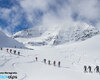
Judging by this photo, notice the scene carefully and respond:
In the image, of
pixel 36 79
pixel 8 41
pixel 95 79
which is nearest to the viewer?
pixel 36 79

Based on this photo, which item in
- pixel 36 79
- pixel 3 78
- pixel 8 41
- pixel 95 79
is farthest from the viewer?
pixel 8 41

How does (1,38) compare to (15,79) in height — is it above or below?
above

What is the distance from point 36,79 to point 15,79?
3025mm

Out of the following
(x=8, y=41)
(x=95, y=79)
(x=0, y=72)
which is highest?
(x=8, y=41)

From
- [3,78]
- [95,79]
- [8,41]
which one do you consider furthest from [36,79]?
[8,41]

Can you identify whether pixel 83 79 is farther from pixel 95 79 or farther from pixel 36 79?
pixel 36 79

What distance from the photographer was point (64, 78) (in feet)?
71.7

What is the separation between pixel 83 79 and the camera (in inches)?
861

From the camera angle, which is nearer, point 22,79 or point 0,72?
point 22,79

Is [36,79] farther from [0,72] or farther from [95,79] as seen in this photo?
[95,79]

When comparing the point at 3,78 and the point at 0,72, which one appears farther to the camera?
the point at 0,72

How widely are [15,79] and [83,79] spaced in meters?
9.92

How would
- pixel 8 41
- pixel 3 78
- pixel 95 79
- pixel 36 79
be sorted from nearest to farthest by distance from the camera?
pixel 3 78, pixel 36 79, pixel 95 79, pixel 8 41

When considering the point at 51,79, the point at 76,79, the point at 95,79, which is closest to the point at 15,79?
the point at 51,79
